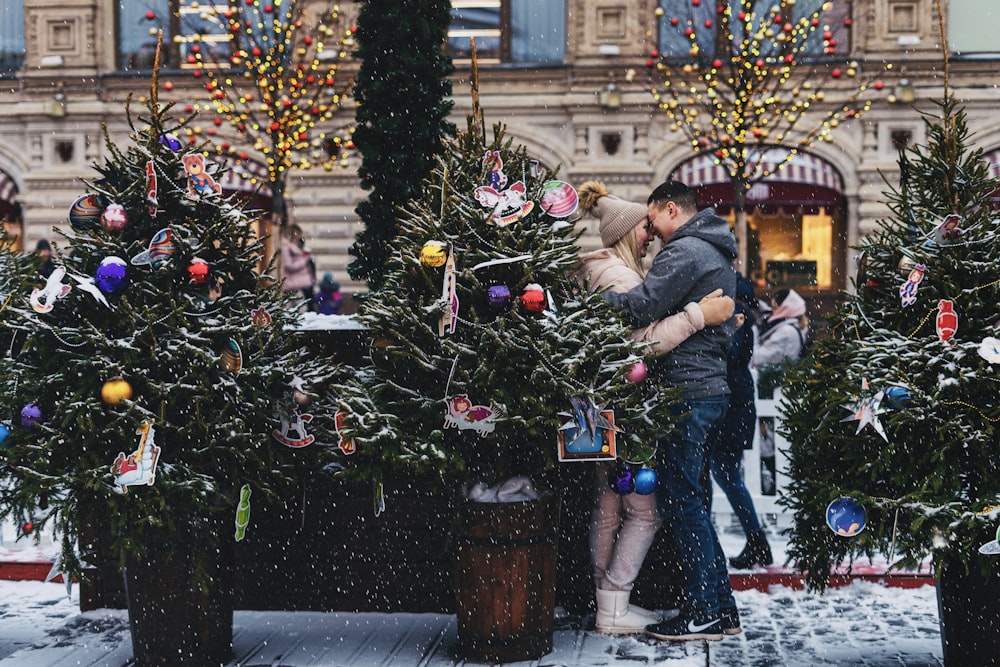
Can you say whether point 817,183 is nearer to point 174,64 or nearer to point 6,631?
point 174,64

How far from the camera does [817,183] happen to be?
19469 mm

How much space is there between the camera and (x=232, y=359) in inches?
198

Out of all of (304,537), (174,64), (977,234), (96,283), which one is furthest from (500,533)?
(174,64)

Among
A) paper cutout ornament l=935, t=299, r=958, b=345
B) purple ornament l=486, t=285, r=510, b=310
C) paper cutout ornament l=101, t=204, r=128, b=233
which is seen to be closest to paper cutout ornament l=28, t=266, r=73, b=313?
paper cutout ornament l=101, t=204, r=128, b=233

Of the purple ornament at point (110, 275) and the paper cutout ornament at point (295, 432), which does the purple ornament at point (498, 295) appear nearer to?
the paper cutout ornament at point (295, 432)

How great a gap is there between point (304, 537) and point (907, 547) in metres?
2.80

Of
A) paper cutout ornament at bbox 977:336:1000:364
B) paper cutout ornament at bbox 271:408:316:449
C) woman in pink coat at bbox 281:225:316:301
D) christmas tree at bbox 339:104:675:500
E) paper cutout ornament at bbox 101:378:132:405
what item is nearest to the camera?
paper cutout ornament at bbox 977:336:1000:364

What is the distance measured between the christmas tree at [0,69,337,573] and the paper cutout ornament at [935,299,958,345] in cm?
260

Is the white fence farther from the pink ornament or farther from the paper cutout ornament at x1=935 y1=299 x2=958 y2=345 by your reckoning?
the paper cutout ornament at x1=935 y1=299 x2=958 y2=345

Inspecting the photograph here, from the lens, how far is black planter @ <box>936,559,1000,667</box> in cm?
465

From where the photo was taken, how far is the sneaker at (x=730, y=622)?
5.57 meters

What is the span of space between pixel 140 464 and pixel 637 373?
6.79ft

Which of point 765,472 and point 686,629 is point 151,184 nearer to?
point 686,629

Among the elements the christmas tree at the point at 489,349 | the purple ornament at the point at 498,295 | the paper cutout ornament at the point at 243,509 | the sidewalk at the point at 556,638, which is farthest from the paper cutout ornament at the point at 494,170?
the sidewalk at the point at 556,638
